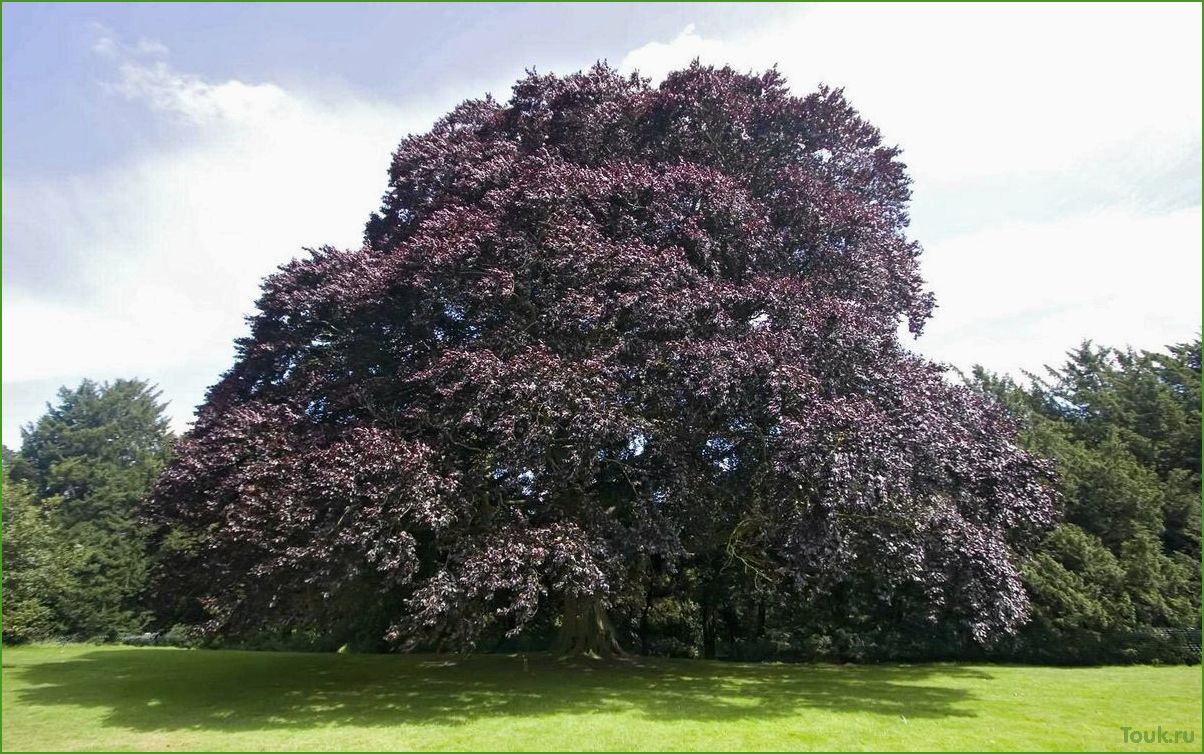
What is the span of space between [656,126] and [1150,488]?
18377mm

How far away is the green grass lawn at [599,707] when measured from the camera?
389 inches

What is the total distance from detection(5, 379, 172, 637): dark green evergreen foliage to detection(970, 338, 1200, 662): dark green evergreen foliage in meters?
28.1

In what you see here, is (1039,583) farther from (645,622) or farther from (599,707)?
(599,707)

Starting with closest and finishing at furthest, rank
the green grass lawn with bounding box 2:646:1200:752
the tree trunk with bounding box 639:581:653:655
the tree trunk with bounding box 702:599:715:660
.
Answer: the green grass lawn with bounding box 2:646:1200:752 < the tree trunk with bounding box 702:599:715:660 < the tree trunk with bounding box 639:581:653:655

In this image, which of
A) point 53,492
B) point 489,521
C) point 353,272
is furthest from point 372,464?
point 53,492

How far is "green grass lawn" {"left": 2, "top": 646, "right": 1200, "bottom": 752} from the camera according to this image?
9.88 meters

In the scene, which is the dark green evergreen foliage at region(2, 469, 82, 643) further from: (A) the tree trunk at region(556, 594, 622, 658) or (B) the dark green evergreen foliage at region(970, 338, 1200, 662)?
(B) the dark green evergreen foliage at region(970, 338, 1200, 662)

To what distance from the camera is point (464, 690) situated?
583 inches

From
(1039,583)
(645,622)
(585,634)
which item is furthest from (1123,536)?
(585,634)

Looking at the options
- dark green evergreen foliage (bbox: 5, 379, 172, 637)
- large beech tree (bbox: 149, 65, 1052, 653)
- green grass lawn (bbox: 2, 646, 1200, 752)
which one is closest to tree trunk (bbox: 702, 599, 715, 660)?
green grass lawn (bbox: 2, 646, 1200, 752)

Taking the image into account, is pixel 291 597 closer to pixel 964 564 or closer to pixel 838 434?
pixel 838 434

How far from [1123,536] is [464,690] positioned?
19452mm

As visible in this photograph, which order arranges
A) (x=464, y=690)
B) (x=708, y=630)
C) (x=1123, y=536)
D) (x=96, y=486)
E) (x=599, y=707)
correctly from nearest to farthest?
(x=599, y=707) → (x=464, y=690) → (x=1123, y=536) → (x=708, y=630) → (x=96, y=486)

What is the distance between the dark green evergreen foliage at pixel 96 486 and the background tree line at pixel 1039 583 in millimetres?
171
